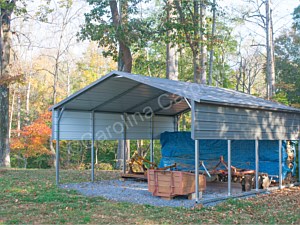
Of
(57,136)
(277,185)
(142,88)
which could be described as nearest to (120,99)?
(142,88)

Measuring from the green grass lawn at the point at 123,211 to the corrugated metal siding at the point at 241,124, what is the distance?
164cm

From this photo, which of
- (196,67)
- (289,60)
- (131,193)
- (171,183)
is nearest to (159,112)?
(131,193)

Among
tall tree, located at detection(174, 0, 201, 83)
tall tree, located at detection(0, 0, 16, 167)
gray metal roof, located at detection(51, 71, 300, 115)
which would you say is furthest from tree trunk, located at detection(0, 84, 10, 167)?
tall tree, located at detection(174, 0, 201, 83)

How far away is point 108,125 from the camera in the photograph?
1316 cm

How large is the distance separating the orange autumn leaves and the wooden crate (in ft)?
51.3

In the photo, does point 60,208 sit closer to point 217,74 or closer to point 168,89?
point 168,89

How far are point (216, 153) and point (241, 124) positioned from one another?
4.12 m

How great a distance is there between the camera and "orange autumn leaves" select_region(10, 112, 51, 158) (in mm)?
23781

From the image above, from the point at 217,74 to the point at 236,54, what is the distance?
21.7 ft

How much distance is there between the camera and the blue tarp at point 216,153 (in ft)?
39.9

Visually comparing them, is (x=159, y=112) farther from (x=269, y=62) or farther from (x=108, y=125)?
(x=269, y=62)

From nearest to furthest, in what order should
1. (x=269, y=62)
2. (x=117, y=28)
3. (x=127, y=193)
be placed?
(x=127, y=193), (x=117, y=28), (x=269, y=62)

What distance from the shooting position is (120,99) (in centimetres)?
1210

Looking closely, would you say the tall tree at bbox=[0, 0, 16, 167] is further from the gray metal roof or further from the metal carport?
the gray metal roof
